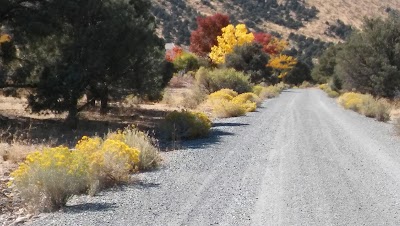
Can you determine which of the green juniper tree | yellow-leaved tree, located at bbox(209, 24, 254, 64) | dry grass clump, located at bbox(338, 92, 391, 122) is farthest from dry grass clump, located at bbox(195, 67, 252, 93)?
the green juniper tree

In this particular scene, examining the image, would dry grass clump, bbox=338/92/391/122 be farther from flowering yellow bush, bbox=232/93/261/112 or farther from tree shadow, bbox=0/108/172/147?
tree shadow, bbox=0/108/172/147

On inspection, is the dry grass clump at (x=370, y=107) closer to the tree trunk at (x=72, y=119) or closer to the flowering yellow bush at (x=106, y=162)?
the tree trunk at (x=72, y=119)

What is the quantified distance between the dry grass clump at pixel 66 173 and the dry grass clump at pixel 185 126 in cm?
625

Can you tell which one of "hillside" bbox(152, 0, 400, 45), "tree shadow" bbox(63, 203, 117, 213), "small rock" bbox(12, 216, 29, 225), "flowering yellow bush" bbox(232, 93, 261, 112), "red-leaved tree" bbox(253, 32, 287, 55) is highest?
"hillside" bbox(152, 0, 400, 45)

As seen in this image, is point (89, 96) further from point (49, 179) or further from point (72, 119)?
point (49, 179)

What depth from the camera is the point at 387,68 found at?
124ft

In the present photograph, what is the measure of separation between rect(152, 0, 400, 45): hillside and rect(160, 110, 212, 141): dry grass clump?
80.1 m

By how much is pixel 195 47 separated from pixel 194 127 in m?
55.5

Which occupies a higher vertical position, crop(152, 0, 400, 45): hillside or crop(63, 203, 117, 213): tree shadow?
crop(152, 0, 400, 45): hillside

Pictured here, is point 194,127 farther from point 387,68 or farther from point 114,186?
point 387,68

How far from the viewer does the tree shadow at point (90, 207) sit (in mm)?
8008

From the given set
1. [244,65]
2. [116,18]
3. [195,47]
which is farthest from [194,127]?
[195,47]

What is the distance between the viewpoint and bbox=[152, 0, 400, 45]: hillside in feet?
343

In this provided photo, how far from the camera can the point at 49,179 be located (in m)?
8.19
